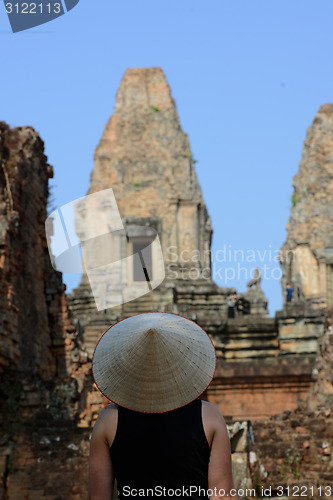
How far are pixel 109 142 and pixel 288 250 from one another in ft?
21.2

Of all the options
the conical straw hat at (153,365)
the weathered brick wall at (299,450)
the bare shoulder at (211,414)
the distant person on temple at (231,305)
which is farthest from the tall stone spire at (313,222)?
the bare shoulder at (211,414)

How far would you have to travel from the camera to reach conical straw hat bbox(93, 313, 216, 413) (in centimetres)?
429

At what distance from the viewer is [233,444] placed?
11828mm

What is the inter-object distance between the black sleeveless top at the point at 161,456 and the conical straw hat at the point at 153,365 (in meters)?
0.10

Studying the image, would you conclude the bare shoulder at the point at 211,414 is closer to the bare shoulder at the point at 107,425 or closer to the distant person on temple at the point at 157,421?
the distant person on temple at the point at 157,421

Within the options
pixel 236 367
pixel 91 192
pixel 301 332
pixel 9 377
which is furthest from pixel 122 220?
pixel 9 377

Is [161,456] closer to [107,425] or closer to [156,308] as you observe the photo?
[107,425]

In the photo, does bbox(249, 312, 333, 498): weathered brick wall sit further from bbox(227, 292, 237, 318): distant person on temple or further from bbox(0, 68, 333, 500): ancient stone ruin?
bbox(227, 292, 237, 318): distant person on temple

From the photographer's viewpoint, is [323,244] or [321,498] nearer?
[321,498]

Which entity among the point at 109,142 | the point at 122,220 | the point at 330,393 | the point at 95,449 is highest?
the point at 109,142

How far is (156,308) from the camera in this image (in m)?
25.0

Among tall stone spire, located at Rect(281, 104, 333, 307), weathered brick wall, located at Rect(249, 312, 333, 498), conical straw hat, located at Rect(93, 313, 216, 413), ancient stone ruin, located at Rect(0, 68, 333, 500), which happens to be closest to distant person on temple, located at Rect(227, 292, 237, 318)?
ancient stone ruin, located at Rect(0, 68, 333, 500)

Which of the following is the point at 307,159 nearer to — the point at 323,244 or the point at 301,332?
the point at 323,244

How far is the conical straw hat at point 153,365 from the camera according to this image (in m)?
4.29
